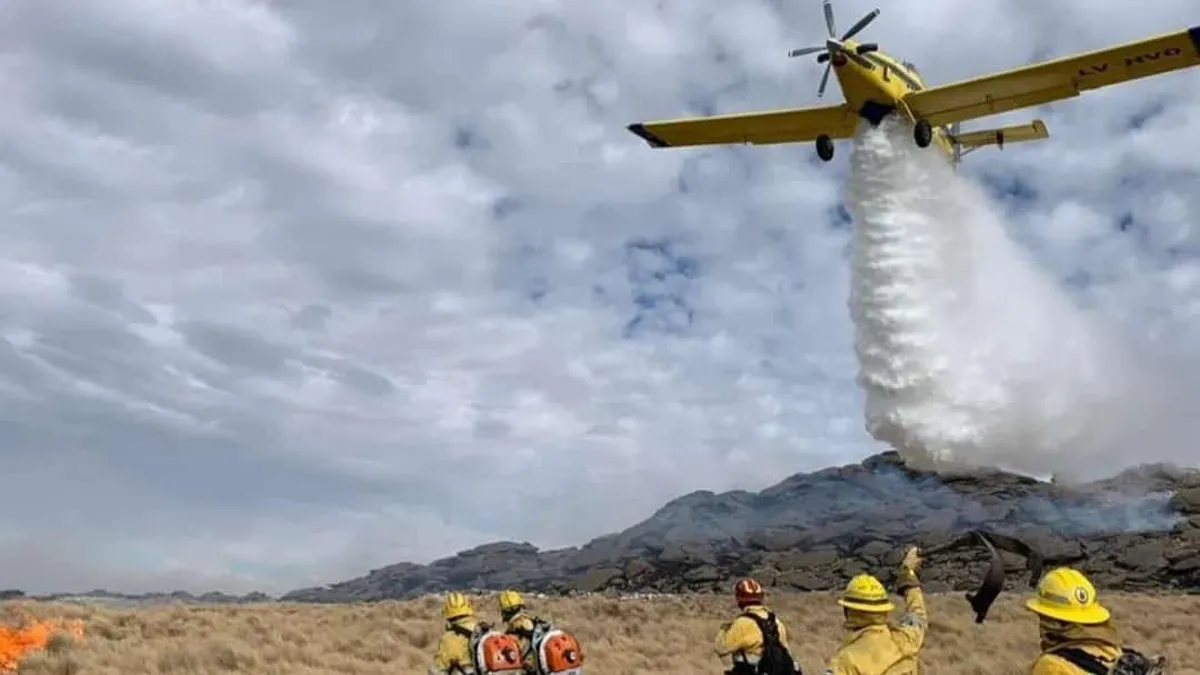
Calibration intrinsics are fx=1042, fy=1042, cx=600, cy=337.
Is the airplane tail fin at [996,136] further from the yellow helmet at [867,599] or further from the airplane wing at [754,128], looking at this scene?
the yellow helmet at [867,599]

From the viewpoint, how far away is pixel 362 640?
21.7 metres

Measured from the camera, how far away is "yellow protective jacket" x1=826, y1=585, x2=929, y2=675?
576cm

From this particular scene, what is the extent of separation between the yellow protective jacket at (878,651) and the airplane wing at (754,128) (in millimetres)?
27277

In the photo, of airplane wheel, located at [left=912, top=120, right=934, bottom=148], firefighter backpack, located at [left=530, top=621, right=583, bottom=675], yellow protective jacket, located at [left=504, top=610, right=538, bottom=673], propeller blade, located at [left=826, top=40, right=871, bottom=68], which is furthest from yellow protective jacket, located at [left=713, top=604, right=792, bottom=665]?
airplane wheel, located at [left=912, top=120, right=934, bottom=148]

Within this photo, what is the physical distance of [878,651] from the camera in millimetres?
5844

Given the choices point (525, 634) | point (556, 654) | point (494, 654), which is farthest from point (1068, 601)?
point (525, 634)

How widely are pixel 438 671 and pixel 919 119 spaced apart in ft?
79.3

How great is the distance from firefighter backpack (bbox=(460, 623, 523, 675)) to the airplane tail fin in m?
29.0

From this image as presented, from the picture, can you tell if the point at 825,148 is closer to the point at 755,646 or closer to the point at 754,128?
the point at 754,128

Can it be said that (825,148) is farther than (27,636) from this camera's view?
Yes

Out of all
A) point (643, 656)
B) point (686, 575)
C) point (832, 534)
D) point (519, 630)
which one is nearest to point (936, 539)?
point (832, 534)

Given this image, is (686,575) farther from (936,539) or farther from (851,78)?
(851,78)

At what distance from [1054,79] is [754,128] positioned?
29.3 ft

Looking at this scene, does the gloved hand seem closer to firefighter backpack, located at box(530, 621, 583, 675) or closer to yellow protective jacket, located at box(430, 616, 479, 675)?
firefighter backpack, located at box(530, 621, 583, 675)
